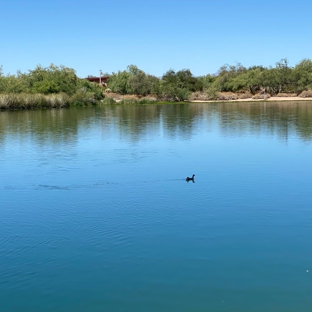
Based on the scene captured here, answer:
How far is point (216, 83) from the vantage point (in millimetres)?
87438

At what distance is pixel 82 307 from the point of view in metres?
6.12

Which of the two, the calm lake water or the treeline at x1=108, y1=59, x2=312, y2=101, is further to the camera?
the treeline at x1=108, y1=59, x2=312, y2=101

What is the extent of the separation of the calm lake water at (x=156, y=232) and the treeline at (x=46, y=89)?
39.8 metres

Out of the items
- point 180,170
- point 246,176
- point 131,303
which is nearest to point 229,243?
point 131,303

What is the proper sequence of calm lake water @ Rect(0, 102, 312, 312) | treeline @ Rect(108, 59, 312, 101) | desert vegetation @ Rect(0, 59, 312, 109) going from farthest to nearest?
treeline @ Rect(108, 59, 312, 101), desert vegetation @ Rect(0, 59, 312, 109), calm lake water @ Rect(0, 102, 312, 312)

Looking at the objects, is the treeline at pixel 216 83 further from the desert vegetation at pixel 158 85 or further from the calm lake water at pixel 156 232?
the calm lake water at pixel 156 232

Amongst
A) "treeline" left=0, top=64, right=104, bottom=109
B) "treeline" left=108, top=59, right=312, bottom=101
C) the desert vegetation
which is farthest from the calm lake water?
"treeline" left=108, top=59, right=312, bottom=101

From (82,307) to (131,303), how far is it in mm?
661

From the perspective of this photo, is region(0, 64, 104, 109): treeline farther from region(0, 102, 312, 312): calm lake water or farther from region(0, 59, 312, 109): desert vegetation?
region(0, 102, 312, 312): calm lake water

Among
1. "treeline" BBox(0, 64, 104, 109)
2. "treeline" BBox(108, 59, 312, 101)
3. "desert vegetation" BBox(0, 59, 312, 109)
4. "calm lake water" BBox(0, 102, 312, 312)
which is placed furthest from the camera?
"treeline" BBox(108, 59, 312, 101)

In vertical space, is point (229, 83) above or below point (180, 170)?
above

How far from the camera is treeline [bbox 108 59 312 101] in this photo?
79.6 metres

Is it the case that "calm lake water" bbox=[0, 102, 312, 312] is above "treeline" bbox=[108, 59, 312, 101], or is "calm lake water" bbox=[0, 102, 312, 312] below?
below

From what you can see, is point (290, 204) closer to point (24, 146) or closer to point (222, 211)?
point (222, 211)
